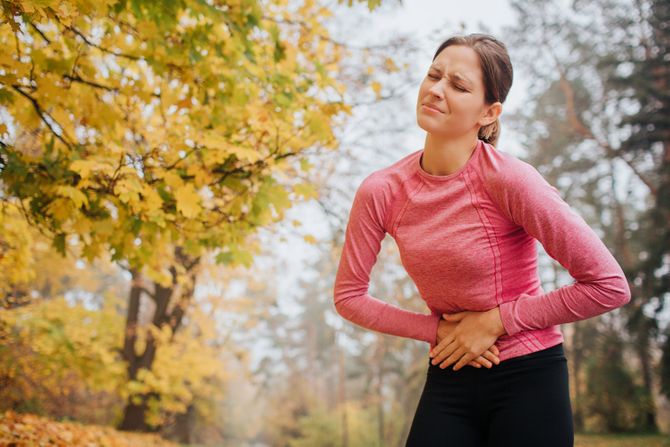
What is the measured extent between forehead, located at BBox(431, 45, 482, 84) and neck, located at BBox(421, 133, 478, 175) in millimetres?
196

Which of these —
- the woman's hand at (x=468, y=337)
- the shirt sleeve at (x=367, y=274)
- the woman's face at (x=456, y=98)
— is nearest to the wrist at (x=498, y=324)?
the woman's hand at (x=468, y=337)

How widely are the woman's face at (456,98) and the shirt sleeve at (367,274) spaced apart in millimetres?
286

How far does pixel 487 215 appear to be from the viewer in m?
1.59

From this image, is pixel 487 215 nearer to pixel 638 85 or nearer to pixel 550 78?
pixel 638 85

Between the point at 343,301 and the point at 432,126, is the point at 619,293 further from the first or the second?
the point at 343,301

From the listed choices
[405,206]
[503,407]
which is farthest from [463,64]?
[503,407]

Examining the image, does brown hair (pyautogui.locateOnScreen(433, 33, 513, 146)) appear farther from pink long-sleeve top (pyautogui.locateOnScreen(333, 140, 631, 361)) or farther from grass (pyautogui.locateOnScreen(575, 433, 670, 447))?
grass (pyautogui.locateOnScreen(575, 433, 670, 447))

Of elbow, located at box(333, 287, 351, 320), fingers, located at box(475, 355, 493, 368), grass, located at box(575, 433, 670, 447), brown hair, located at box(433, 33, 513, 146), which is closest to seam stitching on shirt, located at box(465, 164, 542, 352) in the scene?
fingers, located at box(475, 355, 493, 368)

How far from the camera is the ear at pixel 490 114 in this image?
1.69 meters

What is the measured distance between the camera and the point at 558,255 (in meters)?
1.49

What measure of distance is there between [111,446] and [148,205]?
3117 mm

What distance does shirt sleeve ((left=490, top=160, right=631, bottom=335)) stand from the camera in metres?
1.44

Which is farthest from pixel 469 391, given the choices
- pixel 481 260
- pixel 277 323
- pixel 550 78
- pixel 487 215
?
pixel 277 323

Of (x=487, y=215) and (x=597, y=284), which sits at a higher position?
(x=487, y=215)
